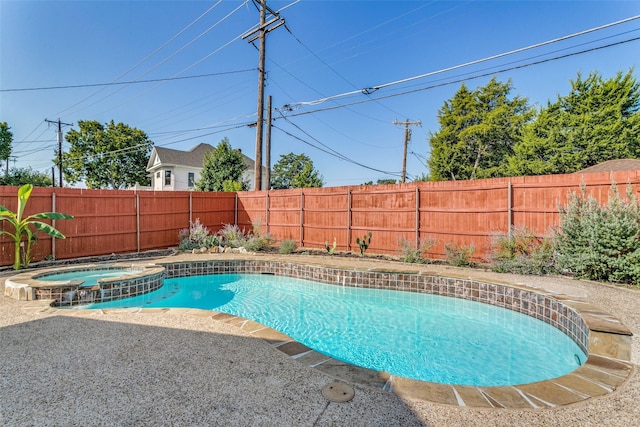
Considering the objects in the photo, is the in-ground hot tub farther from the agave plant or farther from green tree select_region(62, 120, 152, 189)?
green tree select_region(62, 120, 152, 189)

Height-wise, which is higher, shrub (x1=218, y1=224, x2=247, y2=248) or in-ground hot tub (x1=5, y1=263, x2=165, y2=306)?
shrub (x1=218, y1=224, x2=247, y2=248)

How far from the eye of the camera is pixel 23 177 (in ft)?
91.8

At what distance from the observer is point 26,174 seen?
2912cm

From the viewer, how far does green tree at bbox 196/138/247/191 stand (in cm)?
1728

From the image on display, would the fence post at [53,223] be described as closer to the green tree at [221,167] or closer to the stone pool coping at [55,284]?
the stone pool coping at [55,284]

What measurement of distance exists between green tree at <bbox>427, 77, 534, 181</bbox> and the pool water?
22497 mm

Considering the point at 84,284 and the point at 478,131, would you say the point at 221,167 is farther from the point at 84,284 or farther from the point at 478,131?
the point at 478,131

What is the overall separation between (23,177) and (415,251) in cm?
3593

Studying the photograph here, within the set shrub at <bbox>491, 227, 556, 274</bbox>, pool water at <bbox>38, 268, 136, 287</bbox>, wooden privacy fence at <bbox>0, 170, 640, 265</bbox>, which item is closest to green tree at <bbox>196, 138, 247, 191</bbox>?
wooden privacy fence at <bbox>0, 170, 640, 265</bbox>

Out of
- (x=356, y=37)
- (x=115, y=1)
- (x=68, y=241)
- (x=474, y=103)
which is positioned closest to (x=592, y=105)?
(x=474, y=103)

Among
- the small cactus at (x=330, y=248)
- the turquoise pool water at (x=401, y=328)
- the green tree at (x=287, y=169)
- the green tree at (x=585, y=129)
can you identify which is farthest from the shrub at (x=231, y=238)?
the green tree at (x=287, y=169)

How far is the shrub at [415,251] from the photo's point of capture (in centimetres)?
823

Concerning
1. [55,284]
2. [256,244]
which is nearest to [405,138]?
[256,244]

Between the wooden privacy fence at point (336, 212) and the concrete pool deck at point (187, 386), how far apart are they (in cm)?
390
